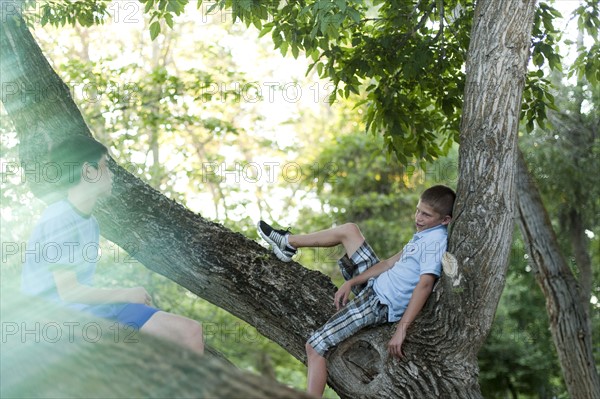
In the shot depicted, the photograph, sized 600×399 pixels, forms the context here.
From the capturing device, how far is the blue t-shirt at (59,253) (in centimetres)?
403

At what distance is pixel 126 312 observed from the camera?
4145 mm

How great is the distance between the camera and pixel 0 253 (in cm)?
930

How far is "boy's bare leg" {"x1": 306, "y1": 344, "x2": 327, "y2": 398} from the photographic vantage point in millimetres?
5008

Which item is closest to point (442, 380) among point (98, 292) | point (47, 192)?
point (98, 292)

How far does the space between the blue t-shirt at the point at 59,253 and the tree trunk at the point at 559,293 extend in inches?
220

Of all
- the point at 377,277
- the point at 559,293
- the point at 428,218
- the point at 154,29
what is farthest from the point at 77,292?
the point at 559,293

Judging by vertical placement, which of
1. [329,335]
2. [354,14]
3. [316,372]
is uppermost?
[354,14]

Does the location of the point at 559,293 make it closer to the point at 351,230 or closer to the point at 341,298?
the point at 351,230

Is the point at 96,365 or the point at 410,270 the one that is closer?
the point at 96,365

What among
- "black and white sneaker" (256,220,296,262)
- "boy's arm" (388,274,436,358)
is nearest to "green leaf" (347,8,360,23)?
"black and white sneaker" (256,220,296,262)

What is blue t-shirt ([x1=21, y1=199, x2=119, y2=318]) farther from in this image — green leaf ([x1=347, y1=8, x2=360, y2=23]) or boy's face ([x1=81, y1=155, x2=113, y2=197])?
green leaf ([x1=347, y1=8, x2=360, y2=23])

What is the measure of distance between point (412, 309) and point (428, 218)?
0.70 meters

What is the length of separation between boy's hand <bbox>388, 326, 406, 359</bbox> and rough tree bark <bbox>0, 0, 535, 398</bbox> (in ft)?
0.23

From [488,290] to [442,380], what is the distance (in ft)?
2.01
